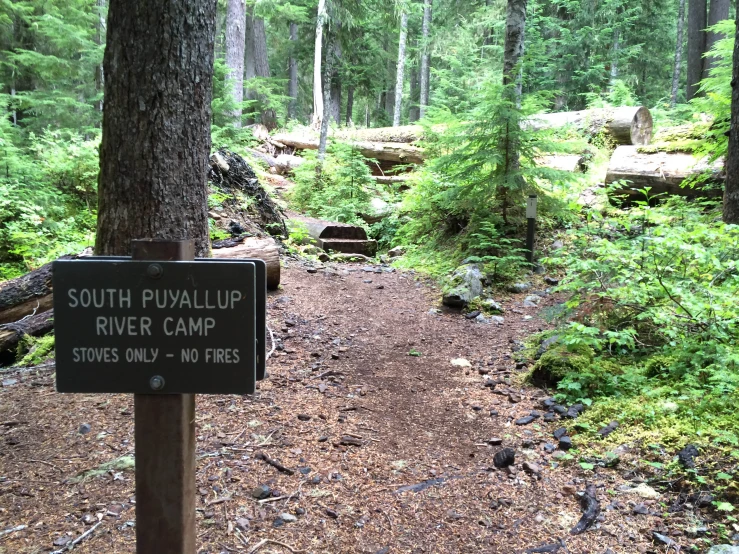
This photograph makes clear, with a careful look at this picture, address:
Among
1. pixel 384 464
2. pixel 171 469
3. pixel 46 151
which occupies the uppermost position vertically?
pixel 46 151

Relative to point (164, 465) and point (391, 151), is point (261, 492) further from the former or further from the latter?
point (391, 151)

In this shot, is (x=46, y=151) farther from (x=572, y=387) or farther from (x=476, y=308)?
(x=572, y=387)

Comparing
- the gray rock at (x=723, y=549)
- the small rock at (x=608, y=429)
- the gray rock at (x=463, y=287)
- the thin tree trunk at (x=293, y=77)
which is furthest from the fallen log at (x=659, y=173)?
the thin tree trunk at (x=293, y=77)

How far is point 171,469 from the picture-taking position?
162cm

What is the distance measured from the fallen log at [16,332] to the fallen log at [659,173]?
8894 millimetres

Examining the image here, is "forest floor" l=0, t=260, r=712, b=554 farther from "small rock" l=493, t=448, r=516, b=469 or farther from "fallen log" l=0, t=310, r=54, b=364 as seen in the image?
"fallen log" l=0, t=310, r=54, b=364

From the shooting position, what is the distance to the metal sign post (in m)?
7.59

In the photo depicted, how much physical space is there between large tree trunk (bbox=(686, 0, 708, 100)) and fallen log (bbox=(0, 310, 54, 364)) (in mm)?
19995

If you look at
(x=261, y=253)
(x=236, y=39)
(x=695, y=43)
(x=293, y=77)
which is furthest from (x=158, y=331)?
(x=293, y=77)

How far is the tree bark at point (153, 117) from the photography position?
362 centimetres

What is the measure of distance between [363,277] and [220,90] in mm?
7448

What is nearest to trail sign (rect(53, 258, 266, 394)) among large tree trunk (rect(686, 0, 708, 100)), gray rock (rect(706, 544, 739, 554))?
gray rock (rect(706, 544, 739, 554))

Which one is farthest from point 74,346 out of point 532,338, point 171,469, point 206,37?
point 532,338

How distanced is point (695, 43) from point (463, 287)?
16757 mm
